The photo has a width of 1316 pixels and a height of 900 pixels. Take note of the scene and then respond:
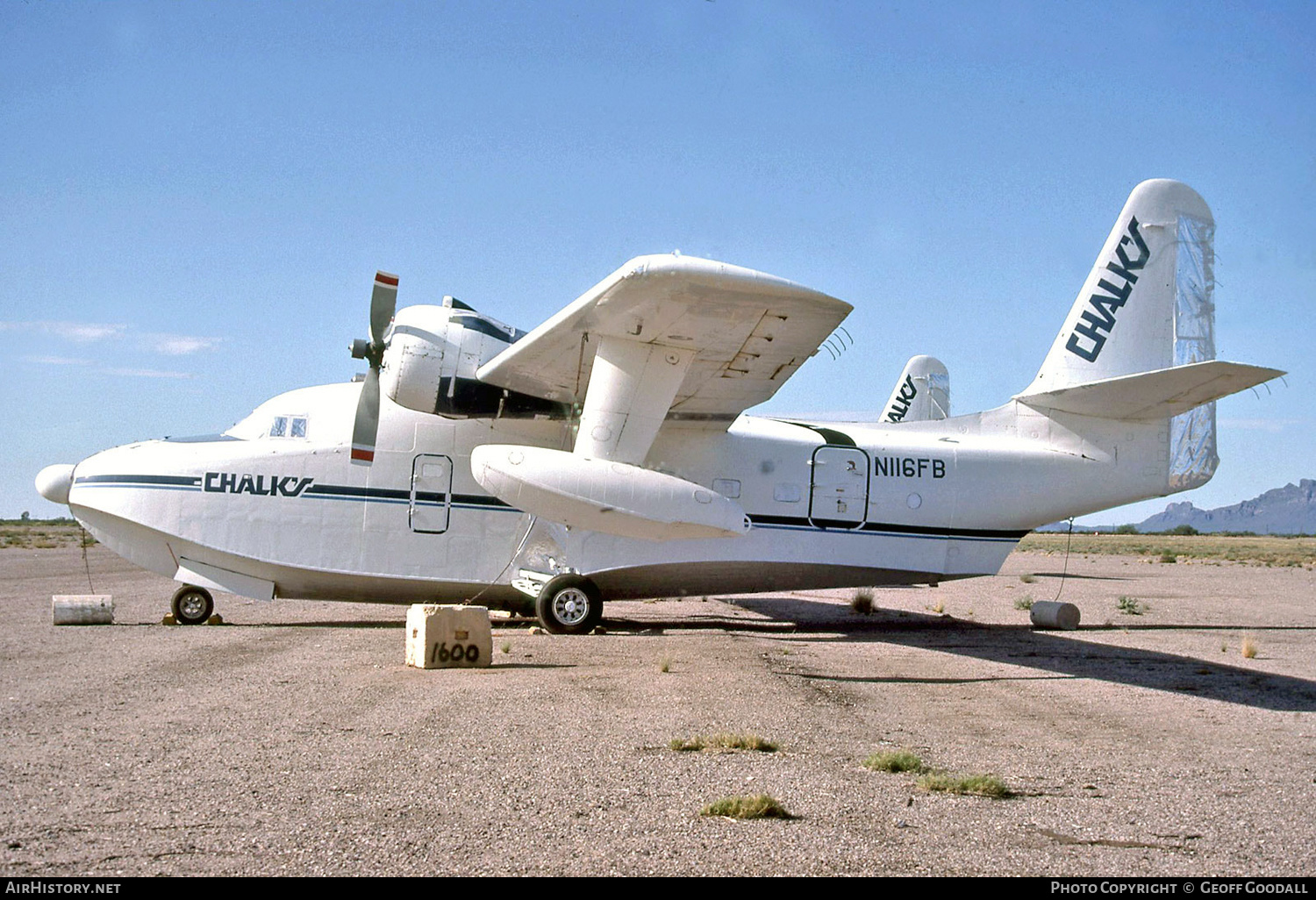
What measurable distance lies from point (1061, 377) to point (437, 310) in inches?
362

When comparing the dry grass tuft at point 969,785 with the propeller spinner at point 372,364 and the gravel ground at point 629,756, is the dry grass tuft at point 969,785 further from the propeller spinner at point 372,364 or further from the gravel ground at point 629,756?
the propeller spinner at point 372,364

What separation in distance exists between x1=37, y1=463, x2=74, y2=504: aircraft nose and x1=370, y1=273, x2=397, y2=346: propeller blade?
453cm

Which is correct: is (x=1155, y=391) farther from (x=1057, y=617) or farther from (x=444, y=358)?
(x=444, y=358)

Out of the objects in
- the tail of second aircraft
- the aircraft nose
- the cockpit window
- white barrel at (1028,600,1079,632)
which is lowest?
white barrel at (1028,600,1079,632)

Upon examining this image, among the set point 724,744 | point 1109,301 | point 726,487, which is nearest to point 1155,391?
point 1109,301

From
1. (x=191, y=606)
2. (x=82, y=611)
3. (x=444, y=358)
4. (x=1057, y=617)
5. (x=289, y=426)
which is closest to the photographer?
(x=444, y=358)

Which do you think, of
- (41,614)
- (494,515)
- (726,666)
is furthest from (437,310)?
(41,614)

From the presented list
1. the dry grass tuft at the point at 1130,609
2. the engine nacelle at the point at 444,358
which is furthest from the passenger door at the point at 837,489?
the dry grass tuft at the point at 1130,609

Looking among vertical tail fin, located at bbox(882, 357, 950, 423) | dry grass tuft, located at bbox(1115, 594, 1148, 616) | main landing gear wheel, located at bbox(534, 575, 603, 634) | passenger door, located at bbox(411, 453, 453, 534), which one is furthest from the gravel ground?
vertical tail fin, located at bbox(882, 357, 950, 423)

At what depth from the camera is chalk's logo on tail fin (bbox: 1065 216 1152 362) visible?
14.9 meters

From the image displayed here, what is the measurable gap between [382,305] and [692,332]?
15.0ft

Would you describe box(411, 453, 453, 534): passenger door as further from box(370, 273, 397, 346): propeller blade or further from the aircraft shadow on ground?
the aircraft shadow on ground

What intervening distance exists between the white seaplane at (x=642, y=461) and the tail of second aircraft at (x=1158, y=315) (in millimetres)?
32

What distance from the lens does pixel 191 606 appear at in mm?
13273
